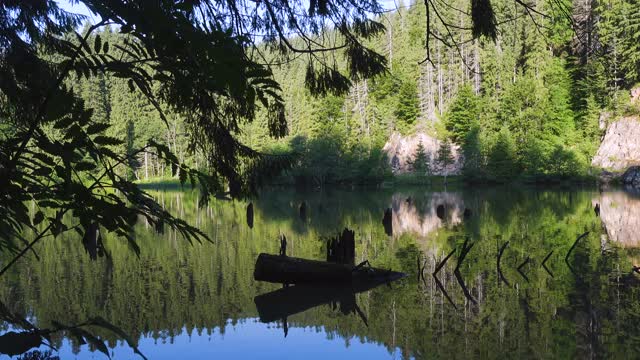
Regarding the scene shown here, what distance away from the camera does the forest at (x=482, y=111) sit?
60.6 m

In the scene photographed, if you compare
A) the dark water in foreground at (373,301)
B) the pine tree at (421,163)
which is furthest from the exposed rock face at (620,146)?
the dark water in foreground at (373,301)

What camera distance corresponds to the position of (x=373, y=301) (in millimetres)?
11492

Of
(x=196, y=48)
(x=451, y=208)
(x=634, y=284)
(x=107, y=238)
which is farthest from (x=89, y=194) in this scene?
(x=451, y=208)

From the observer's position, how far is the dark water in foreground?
8945mm

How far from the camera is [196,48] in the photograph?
5.72 ft

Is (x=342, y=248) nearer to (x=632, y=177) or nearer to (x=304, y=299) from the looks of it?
(x=304, y=299)

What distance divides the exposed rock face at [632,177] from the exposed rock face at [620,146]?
1.44 metres

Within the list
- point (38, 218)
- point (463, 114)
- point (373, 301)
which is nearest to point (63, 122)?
point (38, 218)

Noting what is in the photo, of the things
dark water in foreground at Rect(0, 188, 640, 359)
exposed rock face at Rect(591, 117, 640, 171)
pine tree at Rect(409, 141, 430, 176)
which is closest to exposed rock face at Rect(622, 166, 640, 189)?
exposed rock face at Rect(591, 117, 640, 171)

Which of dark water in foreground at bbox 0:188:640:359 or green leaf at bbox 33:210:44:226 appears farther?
dark water in foreground at bbox 0:188:640:359

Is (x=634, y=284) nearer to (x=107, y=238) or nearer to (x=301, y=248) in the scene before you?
(x=301, y=248)

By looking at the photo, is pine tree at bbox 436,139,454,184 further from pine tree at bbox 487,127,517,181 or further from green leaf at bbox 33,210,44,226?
green leaf at bbox 33,210,44,226

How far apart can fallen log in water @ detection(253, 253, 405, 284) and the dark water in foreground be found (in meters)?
0.45

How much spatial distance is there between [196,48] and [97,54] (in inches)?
35.9
